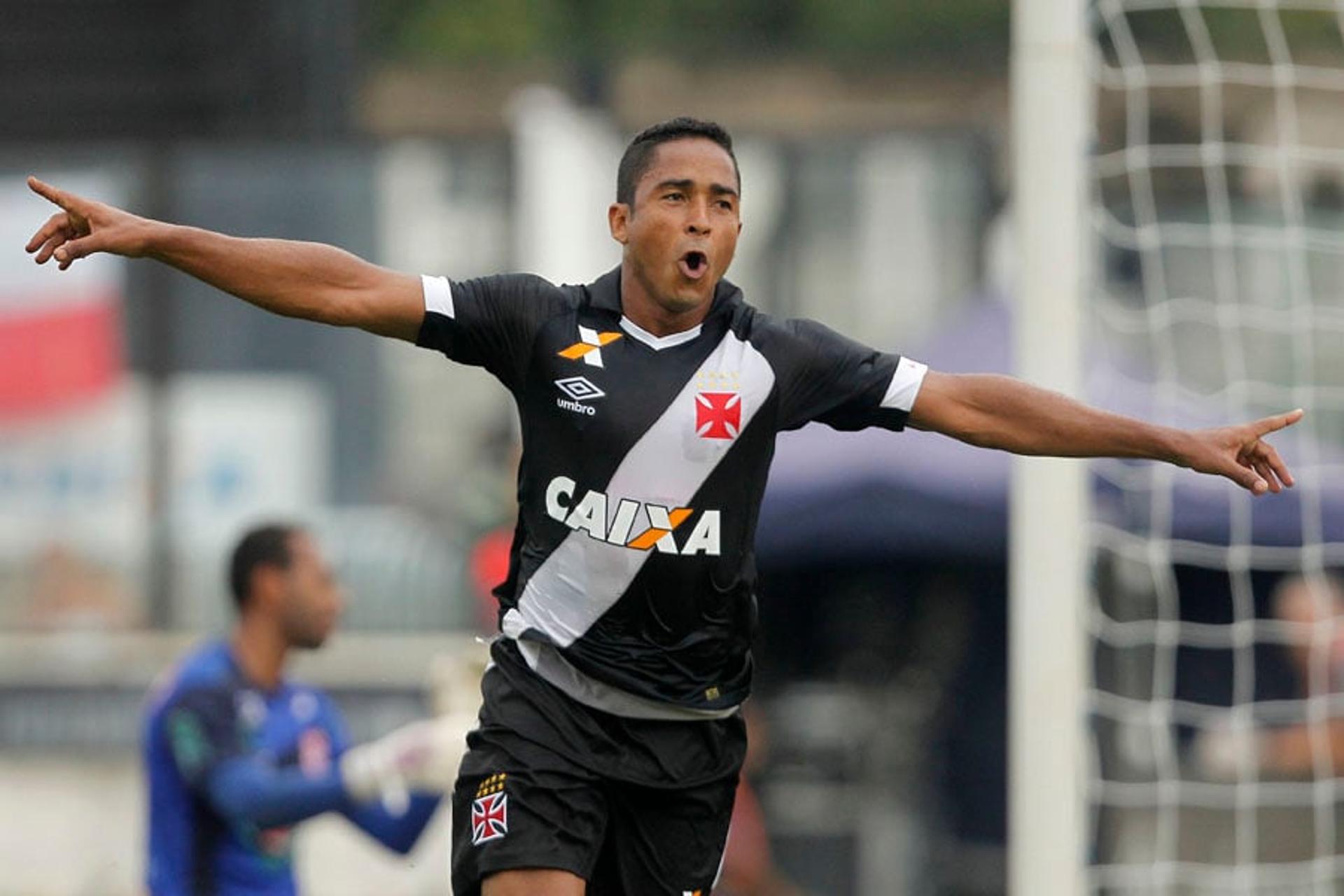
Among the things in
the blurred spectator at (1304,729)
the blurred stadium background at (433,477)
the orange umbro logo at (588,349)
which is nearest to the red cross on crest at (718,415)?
the orange umbro logo at (588,349)

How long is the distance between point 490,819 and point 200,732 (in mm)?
2749

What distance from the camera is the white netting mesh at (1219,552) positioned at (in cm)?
1037

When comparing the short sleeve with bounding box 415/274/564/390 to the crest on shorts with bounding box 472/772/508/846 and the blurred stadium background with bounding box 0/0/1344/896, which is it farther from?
the blurred stadium background with bounding box 0/0/1344/896

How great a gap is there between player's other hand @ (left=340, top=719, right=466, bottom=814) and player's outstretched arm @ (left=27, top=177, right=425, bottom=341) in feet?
7.44

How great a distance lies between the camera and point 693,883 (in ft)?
18.3

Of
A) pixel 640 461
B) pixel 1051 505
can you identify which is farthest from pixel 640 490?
pixel 1051 505

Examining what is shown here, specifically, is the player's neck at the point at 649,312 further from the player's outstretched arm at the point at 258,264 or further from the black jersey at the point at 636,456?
the player's outstretched arm at the point at 258,264

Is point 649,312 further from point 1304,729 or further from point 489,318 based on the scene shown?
point 1304,729

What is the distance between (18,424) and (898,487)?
4.86 metres

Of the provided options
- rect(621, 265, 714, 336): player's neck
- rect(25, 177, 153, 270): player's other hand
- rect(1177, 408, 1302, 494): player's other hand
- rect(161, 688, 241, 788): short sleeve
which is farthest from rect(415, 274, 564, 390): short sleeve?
rect(161, 688, 241, 788): short sleeve

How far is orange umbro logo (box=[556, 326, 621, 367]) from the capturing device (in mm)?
5395

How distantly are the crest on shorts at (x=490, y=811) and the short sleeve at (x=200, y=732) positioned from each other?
8.58 feet

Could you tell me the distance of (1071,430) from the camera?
5.46 metres

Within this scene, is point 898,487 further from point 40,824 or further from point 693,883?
point 693,883
